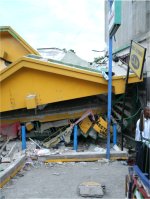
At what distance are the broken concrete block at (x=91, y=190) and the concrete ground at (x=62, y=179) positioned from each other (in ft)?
0.30

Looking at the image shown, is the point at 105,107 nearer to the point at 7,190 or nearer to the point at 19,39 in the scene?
the point at 19,39

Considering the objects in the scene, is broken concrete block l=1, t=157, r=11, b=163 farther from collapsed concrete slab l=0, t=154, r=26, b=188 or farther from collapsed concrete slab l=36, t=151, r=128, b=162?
collapsed concrete slab l=36, t=151, r=128, b=162

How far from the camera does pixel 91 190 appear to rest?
17.0 feet

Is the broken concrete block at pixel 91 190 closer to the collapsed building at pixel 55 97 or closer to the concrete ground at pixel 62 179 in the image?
the concrete ground at pixel 62 179

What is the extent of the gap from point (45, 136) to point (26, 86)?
1.40m

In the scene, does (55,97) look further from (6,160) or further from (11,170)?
(11,170)

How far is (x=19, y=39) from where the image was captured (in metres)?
9.52

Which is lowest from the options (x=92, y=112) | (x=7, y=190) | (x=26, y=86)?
(x=7, y=190)

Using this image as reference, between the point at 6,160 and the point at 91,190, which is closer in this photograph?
the point at 91,190

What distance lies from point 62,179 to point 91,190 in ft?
3.03

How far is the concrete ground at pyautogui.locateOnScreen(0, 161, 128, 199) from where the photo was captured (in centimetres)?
522

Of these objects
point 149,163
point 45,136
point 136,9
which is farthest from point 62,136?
point 149,163

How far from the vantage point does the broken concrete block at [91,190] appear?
5.05 metres

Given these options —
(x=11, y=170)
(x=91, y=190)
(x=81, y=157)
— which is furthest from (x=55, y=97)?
(x=91, y=190)
